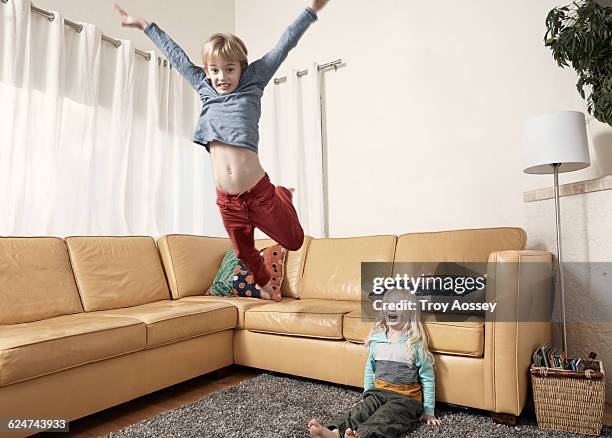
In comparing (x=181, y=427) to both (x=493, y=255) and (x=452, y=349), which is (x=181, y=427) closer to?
(x=452, y=349)

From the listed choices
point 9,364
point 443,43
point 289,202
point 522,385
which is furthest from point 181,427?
point 443,43

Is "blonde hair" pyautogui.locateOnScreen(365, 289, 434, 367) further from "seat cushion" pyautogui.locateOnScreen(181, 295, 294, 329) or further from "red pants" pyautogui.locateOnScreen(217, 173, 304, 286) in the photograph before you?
"seat cushion" pyautogui.locateOnScreen(181, 295, 294, 329)

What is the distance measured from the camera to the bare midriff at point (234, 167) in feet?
5.78

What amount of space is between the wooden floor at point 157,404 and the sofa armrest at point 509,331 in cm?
44

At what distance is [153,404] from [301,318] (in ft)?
2.77

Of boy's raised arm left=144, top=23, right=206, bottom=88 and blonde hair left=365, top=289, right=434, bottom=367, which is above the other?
boy's raised arm left=144, top=23, right=206, bottom=88

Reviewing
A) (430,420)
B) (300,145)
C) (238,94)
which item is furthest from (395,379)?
(300,145)

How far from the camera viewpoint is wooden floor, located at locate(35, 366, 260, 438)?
194 cm

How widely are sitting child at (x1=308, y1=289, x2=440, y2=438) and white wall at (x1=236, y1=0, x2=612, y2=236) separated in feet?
4.23

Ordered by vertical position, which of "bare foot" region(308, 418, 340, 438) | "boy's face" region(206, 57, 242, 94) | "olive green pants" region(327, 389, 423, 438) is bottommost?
"olive green pants" region(327, 389, 423, 438)

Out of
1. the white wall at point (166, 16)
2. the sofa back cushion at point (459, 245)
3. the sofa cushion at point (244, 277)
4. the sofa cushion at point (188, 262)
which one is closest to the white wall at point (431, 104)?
the sofa back cushion at point (459, 245)

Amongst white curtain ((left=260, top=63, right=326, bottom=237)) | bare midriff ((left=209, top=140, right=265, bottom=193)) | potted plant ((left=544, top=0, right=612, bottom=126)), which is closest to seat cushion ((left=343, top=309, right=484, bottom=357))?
bare midriff ((left=209, top=140, right=265, bottom=193))

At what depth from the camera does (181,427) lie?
73.1 inches

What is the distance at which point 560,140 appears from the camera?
2.22m
